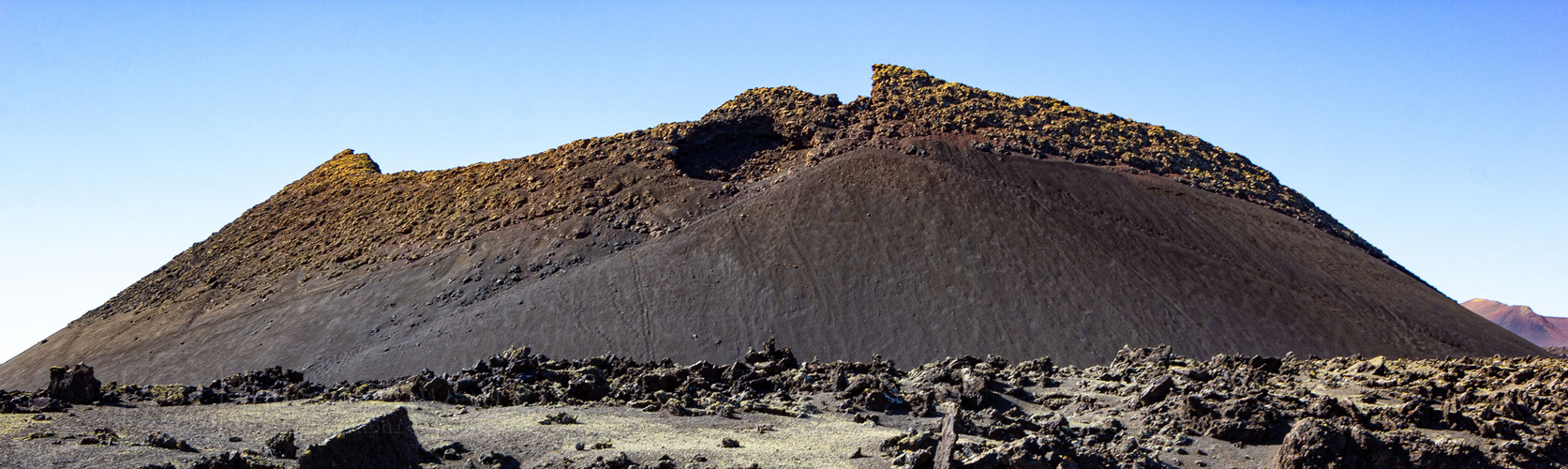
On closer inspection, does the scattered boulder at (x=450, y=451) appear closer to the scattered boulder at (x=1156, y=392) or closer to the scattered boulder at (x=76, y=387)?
the scattered boulder at (x=76, y=387)

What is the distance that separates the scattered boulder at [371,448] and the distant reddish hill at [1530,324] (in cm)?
11655

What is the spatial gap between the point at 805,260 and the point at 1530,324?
337 feet

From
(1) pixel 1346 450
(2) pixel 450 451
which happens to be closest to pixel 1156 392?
(1) pixel 1346 450

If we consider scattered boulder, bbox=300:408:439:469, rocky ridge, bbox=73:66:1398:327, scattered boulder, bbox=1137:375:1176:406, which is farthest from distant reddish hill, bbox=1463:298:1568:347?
scattered boulder, bbox=300:408:439:469

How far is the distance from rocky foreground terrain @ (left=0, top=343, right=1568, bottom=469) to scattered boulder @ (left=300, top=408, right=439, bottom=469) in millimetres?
19

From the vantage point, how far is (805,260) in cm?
3575

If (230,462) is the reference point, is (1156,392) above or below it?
above

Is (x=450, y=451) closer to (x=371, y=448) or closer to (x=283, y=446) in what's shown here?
(x=283, y=446)

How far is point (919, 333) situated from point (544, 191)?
54.9 feet

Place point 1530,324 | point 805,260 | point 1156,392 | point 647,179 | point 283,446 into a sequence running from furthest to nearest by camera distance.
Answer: point 1530,324 → point 647,179 → point 805,260 → point 1156,392 → point 283,446

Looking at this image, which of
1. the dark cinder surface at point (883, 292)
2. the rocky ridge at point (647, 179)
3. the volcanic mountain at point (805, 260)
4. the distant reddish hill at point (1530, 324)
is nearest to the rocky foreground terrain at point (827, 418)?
the dark cinder surface at point (883, 292)

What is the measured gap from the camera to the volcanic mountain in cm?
3234

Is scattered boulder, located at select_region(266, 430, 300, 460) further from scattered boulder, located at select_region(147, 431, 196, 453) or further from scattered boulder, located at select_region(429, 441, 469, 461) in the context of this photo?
scattered boulder, located at select_region(429, 441, 469, 461)

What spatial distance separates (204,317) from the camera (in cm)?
3838
